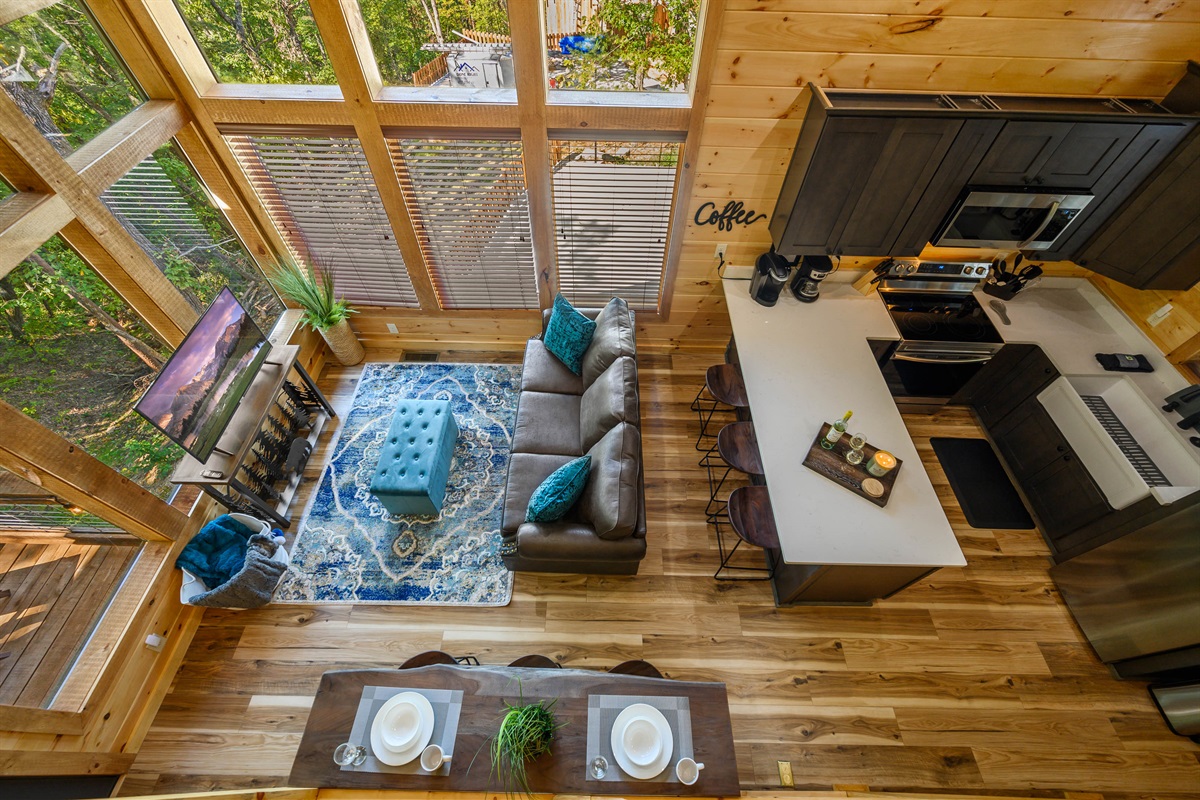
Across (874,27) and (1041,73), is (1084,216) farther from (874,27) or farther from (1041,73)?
(874,27)

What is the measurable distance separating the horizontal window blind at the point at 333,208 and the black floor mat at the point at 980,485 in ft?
14.9

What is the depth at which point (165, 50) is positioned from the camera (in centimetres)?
266

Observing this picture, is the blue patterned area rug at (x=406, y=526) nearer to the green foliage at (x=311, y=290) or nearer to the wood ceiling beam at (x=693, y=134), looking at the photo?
the green foliage at (x=311, y=290)

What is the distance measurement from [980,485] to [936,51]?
2892 millimetres

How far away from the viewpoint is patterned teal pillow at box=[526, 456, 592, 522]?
2615mm

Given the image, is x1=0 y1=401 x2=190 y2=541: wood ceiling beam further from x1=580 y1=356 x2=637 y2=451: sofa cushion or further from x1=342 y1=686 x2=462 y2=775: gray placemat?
x1=580 y1=356 x2=637 y2=451: sofa cushion

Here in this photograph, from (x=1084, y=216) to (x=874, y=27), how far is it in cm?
170

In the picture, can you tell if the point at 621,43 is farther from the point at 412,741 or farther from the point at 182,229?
the point at 412,741

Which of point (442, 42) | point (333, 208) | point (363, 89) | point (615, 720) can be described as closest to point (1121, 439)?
point (615, 720)

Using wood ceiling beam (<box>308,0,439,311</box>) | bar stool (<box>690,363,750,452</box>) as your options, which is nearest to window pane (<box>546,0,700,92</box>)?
wood ceiling beam (<box>308,0,439,311</box>)

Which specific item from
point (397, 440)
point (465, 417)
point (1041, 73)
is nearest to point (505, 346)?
point (465, 417)

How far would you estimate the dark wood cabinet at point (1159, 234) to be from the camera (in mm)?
2498

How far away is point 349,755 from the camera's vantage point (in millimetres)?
1894

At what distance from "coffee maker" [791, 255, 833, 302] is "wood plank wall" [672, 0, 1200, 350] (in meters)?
0.79
